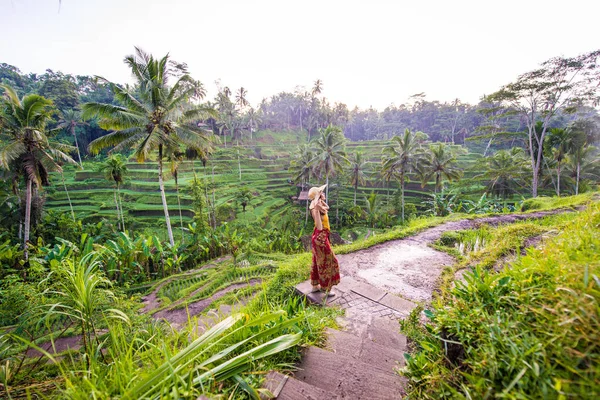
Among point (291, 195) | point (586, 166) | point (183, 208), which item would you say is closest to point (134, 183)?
point (183, 208)

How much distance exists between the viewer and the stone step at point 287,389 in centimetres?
150

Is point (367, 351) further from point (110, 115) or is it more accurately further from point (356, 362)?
point (110, 115)

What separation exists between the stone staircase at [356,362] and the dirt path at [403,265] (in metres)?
0.81

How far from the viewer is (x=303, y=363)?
1.92m

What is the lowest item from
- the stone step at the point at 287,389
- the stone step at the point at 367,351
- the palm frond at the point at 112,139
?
the stone step at the point at 367,351

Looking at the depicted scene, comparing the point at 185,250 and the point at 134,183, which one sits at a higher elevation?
the point at 134,183

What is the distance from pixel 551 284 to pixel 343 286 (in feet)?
9.45

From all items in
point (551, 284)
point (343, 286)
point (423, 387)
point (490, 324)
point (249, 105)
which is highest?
point (249, 105)

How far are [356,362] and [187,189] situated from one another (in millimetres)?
26722

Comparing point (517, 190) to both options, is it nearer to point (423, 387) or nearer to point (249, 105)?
point (423, 387)

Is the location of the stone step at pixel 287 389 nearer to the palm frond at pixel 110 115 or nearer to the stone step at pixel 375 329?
the stone step at pixel 375 329

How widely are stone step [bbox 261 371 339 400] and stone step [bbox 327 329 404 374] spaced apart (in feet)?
2.09

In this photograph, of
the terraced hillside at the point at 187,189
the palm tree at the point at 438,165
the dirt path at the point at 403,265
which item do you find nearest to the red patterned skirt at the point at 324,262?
the dirt path at the point at 403,265

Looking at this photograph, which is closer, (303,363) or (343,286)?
(303,363)
